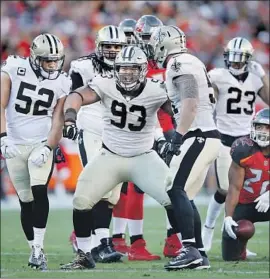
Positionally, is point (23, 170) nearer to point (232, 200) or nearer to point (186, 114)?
point (186, 114)

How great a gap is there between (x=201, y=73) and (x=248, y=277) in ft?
4.06

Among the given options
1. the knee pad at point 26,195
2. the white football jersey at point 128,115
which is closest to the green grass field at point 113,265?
the knee pad at point 26,195

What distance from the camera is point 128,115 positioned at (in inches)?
235

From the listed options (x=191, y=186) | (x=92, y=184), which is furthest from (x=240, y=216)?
(x=92, y=184)

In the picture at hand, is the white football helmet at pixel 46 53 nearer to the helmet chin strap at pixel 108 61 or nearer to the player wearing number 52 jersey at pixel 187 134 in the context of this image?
the helmet chin strap at pixel 108 61

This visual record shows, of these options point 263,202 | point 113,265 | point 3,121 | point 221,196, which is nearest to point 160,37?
point 3,121

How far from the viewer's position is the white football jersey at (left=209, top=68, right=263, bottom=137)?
25.1ft

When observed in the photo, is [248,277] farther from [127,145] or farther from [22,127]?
[22,127]

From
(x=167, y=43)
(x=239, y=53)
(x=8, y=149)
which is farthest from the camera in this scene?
(x=239, y=53)

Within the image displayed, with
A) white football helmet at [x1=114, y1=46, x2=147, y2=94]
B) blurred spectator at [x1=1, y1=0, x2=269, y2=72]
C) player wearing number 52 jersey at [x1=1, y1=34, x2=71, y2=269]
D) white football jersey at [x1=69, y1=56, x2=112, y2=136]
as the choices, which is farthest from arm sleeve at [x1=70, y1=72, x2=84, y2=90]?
blurred spectator at [x1=1, y1=0, x2=269, y2=72]

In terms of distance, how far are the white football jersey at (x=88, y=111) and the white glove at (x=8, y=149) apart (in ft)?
2.71

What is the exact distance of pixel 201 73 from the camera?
5.97 metres

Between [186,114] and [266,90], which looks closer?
[186,114]

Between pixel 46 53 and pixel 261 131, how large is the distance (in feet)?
4.90
